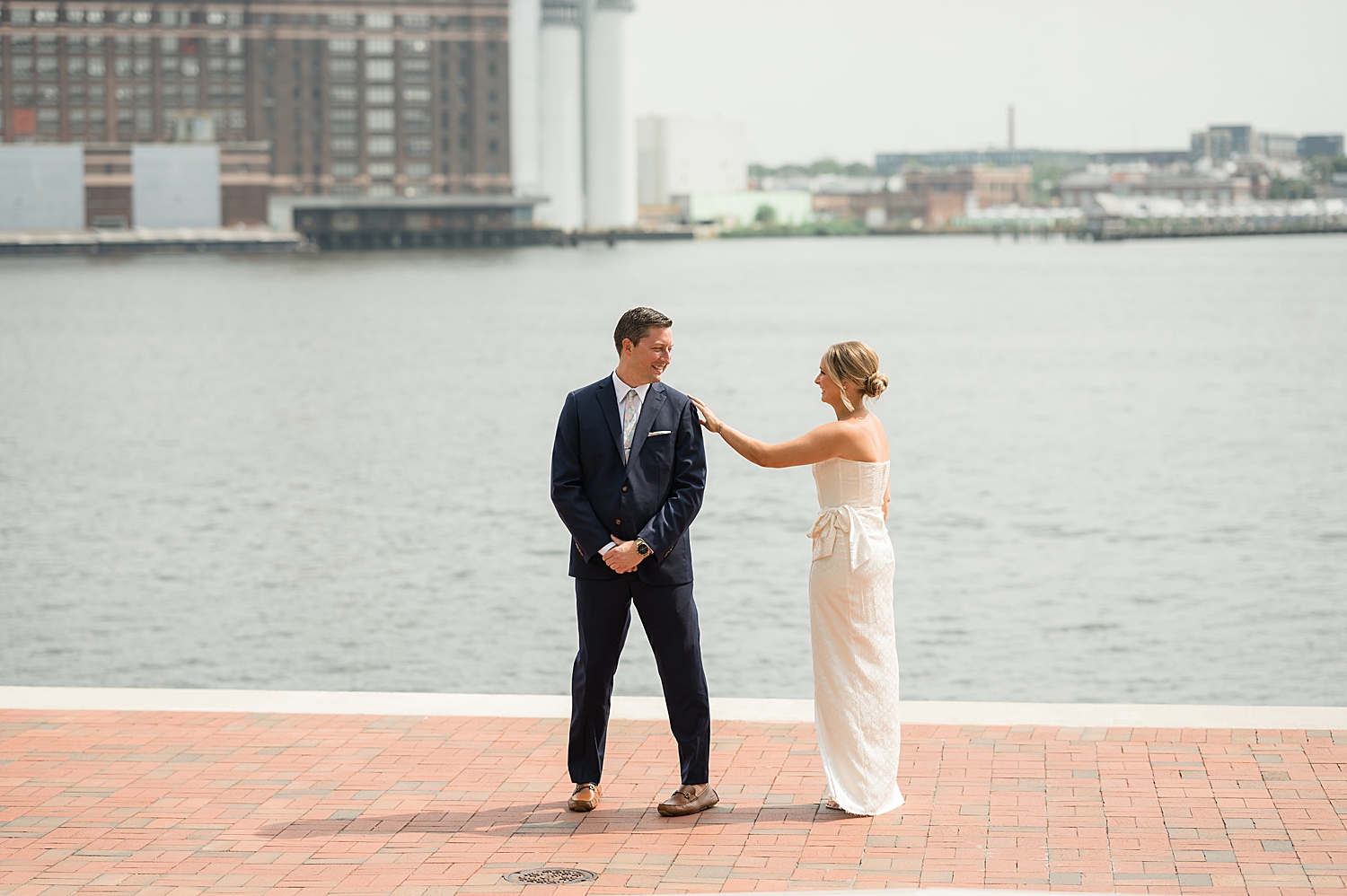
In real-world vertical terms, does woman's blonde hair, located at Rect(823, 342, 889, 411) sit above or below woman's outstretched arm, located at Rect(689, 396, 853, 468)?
above

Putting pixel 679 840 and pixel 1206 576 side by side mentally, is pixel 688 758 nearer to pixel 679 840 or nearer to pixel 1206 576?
pixel 679 840

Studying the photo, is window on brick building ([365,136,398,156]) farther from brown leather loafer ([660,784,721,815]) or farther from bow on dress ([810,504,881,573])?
brown leather loafer ([660,784,721,815])

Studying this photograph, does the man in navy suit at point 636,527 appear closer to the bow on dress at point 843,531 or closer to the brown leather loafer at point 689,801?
the brown leather loafer at point 689,801

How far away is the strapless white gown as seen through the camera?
723 cm

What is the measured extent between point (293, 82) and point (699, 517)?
158943mm

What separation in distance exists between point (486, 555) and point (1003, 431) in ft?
69.9

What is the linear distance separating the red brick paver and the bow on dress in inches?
45.1

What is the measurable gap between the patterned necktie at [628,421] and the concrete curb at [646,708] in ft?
7.02

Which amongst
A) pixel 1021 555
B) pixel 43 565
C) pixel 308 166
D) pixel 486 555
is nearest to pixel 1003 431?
pixel 1021 555

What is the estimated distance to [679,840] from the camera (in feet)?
22.6

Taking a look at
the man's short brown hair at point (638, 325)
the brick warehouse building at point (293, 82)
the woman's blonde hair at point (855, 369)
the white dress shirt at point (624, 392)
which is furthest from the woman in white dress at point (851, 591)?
the brick warehouse building at point (293, 82)

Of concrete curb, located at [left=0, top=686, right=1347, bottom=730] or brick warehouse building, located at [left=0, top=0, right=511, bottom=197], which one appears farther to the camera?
brick warehouse building, located at [left=0, top=0, right=511, bottom=197]

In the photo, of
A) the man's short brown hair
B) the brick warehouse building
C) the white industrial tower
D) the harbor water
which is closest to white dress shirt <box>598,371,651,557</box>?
the man's short brown hair

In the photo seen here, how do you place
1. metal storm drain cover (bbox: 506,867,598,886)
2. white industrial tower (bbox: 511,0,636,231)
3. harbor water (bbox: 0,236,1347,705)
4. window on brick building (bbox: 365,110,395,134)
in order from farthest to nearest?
white industrial tower (bbox: 511,0,636,231) → window on brick building (bbox: 365,110,395,134) → harbor water (bbox: 0,236,1347,705) → metal storm drain cover (bbox: 506,867,598,886)
